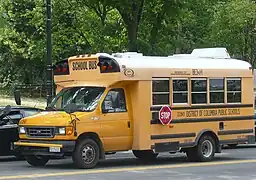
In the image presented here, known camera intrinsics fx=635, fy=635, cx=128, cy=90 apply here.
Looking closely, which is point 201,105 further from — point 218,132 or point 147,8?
point 147,8

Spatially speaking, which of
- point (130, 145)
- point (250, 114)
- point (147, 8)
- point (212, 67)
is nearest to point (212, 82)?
point (212, 67)

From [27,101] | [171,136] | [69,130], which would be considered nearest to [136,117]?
[171,136]

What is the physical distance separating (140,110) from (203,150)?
259cm

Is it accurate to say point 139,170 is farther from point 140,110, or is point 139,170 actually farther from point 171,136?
point 171,136

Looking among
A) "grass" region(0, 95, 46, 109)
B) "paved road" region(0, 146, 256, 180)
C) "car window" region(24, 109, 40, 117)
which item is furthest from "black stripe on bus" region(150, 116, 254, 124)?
"grass" region(0, 95, 46, 109)

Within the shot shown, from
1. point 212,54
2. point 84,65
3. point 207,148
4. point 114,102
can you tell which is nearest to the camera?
point 114,102

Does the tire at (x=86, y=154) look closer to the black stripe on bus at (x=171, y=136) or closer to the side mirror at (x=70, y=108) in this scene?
the side mirror at (x=70, y=108)

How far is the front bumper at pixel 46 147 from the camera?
14539 mm

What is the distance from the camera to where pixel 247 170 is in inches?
599

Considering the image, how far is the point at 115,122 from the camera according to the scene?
51.1 ft

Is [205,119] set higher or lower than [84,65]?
lower

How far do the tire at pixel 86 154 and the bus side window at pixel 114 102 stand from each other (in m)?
0.91

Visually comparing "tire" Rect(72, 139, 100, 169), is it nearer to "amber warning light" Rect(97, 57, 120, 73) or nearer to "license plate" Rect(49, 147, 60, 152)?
"license plate" Rect(49, 147, 60, 152)

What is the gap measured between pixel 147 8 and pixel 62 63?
10332 mm
